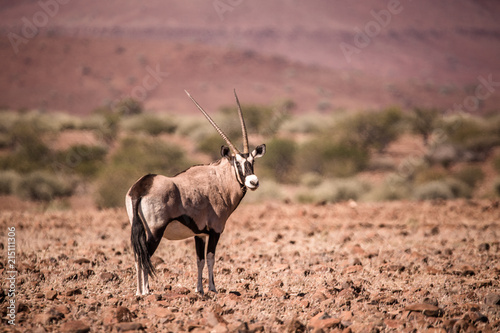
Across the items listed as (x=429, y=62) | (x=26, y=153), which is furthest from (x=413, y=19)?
(x=26, y=153)

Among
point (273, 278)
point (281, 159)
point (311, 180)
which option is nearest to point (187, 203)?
point (273, 278)

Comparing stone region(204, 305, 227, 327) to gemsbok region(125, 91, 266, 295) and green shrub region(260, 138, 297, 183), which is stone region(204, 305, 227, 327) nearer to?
gemsbok region(125, 91, 266, 295)

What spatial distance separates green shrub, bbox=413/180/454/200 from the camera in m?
19.6

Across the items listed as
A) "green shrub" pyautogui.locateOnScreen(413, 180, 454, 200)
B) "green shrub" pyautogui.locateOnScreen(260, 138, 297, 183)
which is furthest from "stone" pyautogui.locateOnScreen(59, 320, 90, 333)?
"green shrub" pyautogui.locateOnScreen(260, 138, 297, 183)

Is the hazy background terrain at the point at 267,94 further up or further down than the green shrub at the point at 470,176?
further up

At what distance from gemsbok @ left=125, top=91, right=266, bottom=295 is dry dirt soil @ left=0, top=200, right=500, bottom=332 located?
59 centimetres

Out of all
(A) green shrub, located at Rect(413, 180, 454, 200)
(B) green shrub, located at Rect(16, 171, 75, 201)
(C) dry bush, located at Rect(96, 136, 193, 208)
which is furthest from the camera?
(A) green shrub, located at Rect(413, 180, 454, 200)

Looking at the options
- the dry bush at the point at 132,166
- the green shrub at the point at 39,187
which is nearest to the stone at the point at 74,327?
the dry bush at the point at 132,166

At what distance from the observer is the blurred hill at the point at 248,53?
68250 mm

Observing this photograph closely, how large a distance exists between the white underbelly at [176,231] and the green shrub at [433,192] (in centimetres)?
1637

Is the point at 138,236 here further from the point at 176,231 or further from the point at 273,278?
the point at 273,278

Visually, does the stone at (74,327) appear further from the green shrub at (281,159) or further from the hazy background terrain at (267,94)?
the green shrub at (281,159)

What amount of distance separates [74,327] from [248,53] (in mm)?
85148

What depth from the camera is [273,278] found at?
21.5 ft
